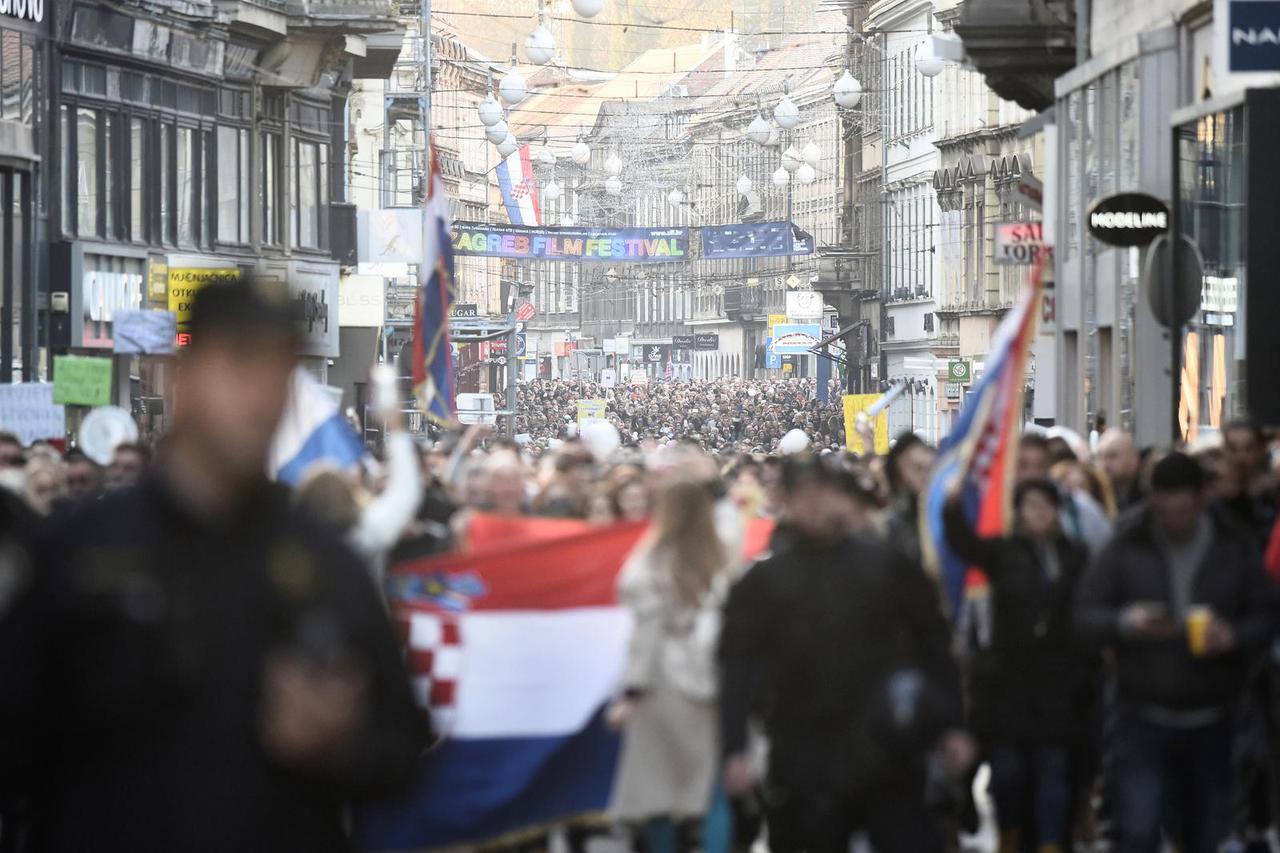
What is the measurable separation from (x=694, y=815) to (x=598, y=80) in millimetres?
161727

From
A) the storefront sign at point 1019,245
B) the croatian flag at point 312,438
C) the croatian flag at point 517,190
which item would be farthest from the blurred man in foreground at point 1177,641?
the croatian flag at point 517,190

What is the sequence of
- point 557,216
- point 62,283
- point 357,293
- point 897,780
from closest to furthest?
point 897,780 < point 62,283 < point 357,293 < point 557,216

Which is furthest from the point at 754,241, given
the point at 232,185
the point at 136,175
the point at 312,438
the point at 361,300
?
the point at 312,438

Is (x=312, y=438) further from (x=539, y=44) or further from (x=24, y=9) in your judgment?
(x=539, y=44)

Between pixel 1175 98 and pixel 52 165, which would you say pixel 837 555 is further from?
pixel 52 165

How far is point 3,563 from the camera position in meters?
3.83

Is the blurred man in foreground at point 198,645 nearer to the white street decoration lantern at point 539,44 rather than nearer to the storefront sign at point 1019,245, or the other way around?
the storefront sign at point 1019,245

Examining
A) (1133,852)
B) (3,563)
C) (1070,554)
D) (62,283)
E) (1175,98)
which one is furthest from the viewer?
(62,283)

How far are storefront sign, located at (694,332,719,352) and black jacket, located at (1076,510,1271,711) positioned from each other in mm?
136011

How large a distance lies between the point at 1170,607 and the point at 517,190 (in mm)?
83924

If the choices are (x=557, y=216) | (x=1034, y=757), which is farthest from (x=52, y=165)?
(x=557, y=216)

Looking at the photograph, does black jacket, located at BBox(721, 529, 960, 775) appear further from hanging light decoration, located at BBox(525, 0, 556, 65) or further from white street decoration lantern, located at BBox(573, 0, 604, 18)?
hanging light decoration, located at BBox(525, 0, 556, 65)

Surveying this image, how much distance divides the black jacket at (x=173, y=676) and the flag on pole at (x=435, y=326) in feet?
46.9

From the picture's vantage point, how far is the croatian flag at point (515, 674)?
10883 mm
